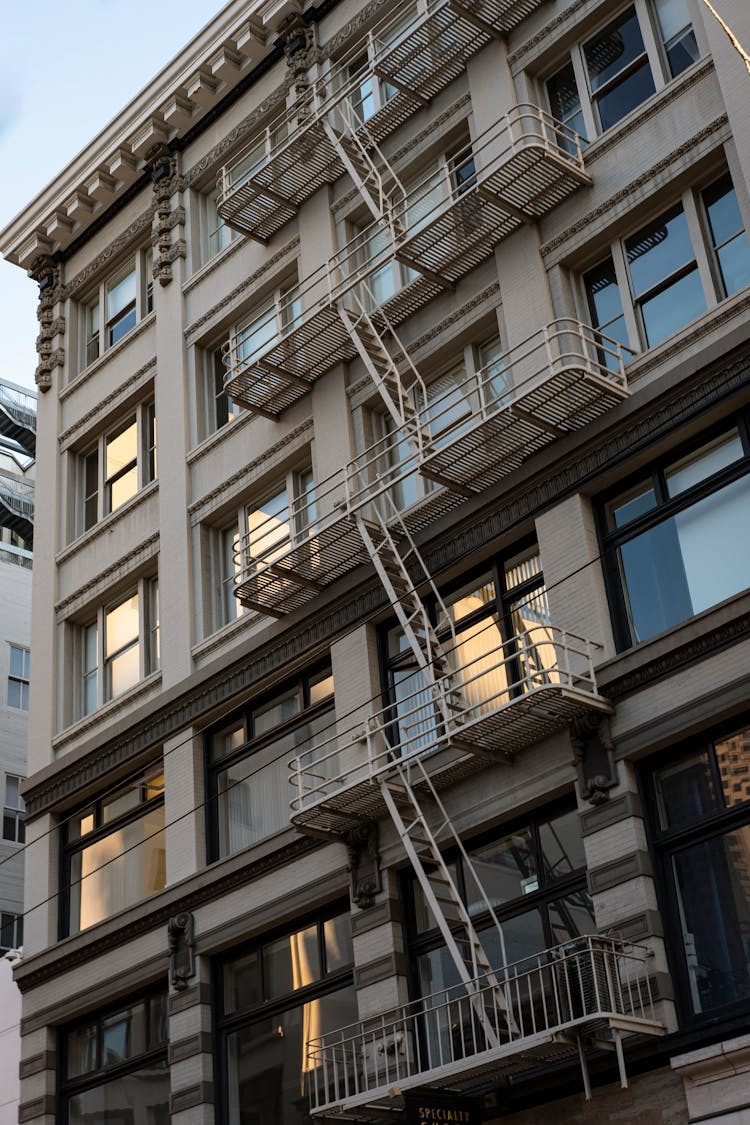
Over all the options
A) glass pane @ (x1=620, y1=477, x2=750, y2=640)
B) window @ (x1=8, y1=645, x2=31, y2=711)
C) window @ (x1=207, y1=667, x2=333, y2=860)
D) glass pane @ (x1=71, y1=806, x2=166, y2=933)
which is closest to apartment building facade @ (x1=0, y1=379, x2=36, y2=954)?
window @ (x1=8, y1=645, x2=31, y2=711)

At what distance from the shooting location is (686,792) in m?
19.1

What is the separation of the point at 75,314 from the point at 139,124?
4.73 metres

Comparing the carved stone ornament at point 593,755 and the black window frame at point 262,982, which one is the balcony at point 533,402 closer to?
the carved stone ornament at point 593,755

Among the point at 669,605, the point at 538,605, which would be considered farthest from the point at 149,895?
the point at 669,605

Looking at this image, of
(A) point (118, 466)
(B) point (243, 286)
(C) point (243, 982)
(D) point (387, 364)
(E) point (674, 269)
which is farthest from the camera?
(A) point (118, 466)

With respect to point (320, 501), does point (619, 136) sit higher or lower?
higher

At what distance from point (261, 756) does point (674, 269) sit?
1077 cm

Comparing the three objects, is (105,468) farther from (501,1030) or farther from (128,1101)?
(501,1030)

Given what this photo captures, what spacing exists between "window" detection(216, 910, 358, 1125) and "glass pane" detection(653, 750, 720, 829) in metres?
6.12

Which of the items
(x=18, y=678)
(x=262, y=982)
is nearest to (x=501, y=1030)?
(x=262, y=982)

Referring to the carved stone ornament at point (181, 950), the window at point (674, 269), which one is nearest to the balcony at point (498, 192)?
the window at point (674, 269)

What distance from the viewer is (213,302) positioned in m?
31.1

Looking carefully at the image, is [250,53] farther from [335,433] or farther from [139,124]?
[335,433]

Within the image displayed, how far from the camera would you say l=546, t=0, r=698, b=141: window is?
23.5 metres
